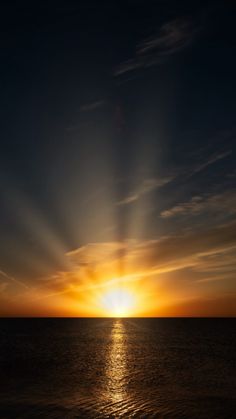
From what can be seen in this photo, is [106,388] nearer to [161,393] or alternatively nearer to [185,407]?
[161,393]

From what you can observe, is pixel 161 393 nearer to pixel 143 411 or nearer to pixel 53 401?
pixel 143 411

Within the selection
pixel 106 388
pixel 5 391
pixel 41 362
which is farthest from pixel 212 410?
pixel 41 362

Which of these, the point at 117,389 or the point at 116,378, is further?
the point at 116,378

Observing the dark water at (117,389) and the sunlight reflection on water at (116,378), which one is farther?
the sunlight reflection on water at (116,378)

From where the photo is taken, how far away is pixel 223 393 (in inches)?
1074

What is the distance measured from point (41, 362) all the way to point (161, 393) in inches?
922

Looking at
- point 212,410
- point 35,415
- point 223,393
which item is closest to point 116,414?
point 35,415

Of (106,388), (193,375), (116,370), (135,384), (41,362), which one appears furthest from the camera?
(41,362)

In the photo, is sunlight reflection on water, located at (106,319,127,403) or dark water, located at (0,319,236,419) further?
sunlight reflection on water, located at (106,319,127,403)

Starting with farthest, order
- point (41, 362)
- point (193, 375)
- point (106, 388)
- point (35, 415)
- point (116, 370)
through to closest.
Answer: point (41, 362) < point (116, 370) < point (193, 375) < point (106, 388) < point (35, 415)

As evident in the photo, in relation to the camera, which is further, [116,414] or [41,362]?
[41,362]

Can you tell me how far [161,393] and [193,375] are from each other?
34.0ft

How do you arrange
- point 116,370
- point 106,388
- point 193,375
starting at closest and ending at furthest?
point 106,388, point 193,375, point 116,370

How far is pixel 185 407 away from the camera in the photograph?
22828mm
